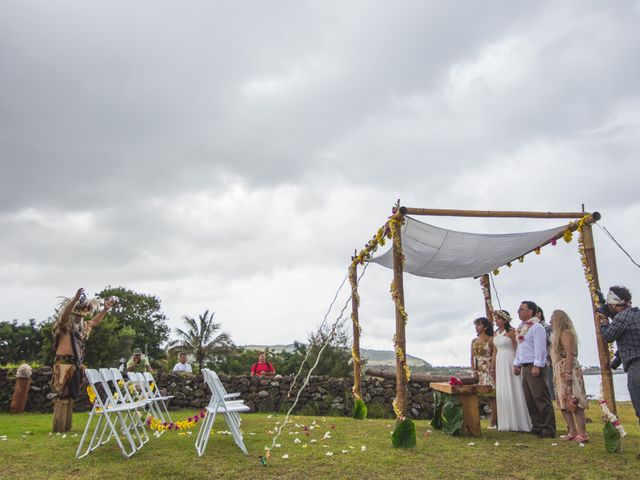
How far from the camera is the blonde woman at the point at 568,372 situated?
538cm

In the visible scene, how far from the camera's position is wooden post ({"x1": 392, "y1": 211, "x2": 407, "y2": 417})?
5789 millimetres

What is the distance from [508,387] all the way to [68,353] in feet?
19.0

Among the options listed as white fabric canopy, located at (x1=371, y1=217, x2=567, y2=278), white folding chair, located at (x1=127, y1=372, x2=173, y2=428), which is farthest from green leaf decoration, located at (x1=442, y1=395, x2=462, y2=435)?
white folding chair, located at (x1=127, y1=372, x2=173, y2=428)

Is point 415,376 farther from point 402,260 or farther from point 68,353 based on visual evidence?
point 68,353

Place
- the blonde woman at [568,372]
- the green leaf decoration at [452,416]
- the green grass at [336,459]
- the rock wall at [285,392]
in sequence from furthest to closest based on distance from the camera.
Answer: the rock wall at [285,392] < the green leaf decoration at [452,416] < the blonde woman at [568,372] < the green grass at [336,459]

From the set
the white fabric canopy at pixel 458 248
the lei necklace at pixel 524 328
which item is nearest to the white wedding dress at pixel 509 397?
the lei necklace at pixel 524 328

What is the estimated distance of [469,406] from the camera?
20.2 ft

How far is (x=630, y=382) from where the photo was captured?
4480mm

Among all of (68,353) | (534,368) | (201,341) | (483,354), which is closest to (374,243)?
(483,354)

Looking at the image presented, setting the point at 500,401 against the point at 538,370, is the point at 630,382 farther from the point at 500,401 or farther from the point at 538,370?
the point at 500,401

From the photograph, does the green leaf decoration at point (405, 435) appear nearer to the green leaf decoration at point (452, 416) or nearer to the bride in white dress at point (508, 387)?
the green leaf decoration at point (452, 416)

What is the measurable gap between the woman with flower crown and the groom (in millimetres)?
826

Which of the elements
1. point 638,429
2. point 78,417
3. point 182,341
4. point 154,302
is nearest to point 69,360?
point 78,417

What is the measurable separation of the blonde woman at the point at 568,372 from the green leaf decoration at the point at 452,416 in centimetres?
115
